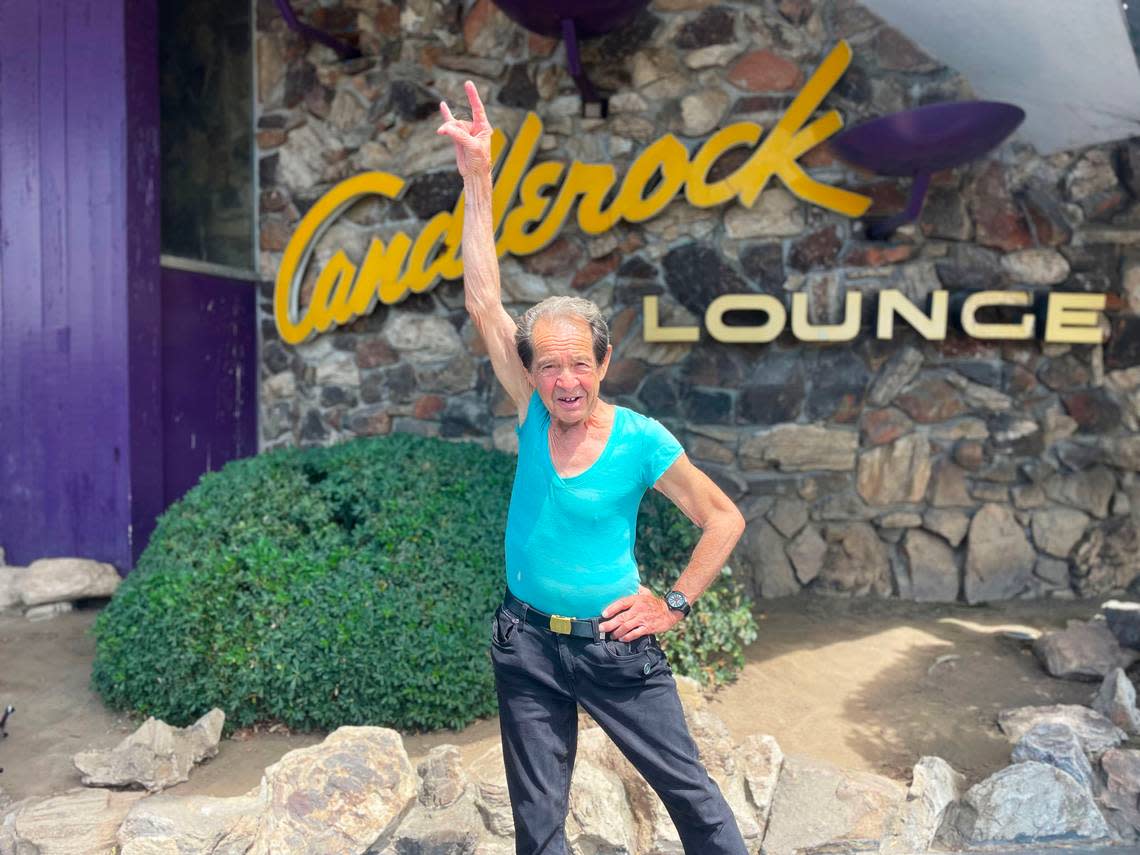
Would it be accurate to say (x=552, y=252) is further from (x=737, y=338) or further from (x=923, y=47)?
(x=923, y=47)

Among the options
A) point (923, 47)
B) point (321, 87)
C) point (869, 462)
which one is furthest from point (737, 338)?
point (321, 87)

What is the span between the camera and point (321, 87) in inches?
234

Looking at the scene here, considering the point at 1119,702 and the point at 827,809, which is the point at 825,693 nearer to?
the point at 1119,702

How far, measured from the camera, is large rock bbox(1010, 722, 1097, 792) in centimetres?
314

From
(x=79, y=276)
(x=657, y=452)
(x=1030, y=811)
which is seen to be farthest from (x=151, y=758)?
(x=79, y=276)

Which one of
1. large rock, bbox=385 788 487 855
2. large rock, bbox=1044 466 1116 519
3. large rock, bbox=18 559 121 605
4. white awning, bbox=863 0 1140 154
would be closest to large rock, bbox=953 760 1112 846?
large rock, bbox=385 788 487 855

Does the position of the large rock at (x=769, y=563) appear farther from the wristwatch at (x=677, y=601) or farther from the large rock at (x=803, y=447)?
the wristwatch at (x=677, y=601)

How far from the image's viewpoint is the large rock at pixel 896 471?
5.32 m

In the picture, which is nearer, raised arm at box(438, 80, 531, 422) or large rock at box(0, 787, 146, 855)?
raised arm at box(438, 80, 531, 422)

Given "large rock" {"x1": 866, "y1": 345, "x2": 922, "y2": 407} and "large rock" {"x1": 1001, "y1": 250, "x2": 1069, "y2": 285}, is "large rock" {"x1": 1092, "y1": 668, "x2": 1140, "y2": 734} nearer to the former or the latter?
"large rock" {"x1": 866, "y1": 345, "x2": 922, "y2": 407}

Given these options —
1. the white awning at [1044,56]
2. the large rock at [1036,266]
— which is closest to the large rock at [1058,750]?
the large rock at [1036,266]

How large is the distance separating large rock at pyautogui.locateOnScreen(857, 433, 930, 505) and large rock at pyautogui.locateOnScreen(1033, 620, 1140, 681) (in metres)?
1.15

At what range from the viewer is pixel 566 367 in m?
2.09

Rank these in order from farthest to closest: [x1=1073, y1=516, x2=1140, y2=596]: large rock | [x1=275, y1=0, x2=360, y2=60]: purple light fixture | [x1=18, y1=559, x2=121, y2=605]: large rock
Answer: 1. [x1=275, y1=0, x2=360, y2=60]: purple light fixture
2. [x1=1073, y1=516, x2=1140, y2=596]: large rock
3. [x1=18, y1=559, x2=121, y2=605]: large rock
